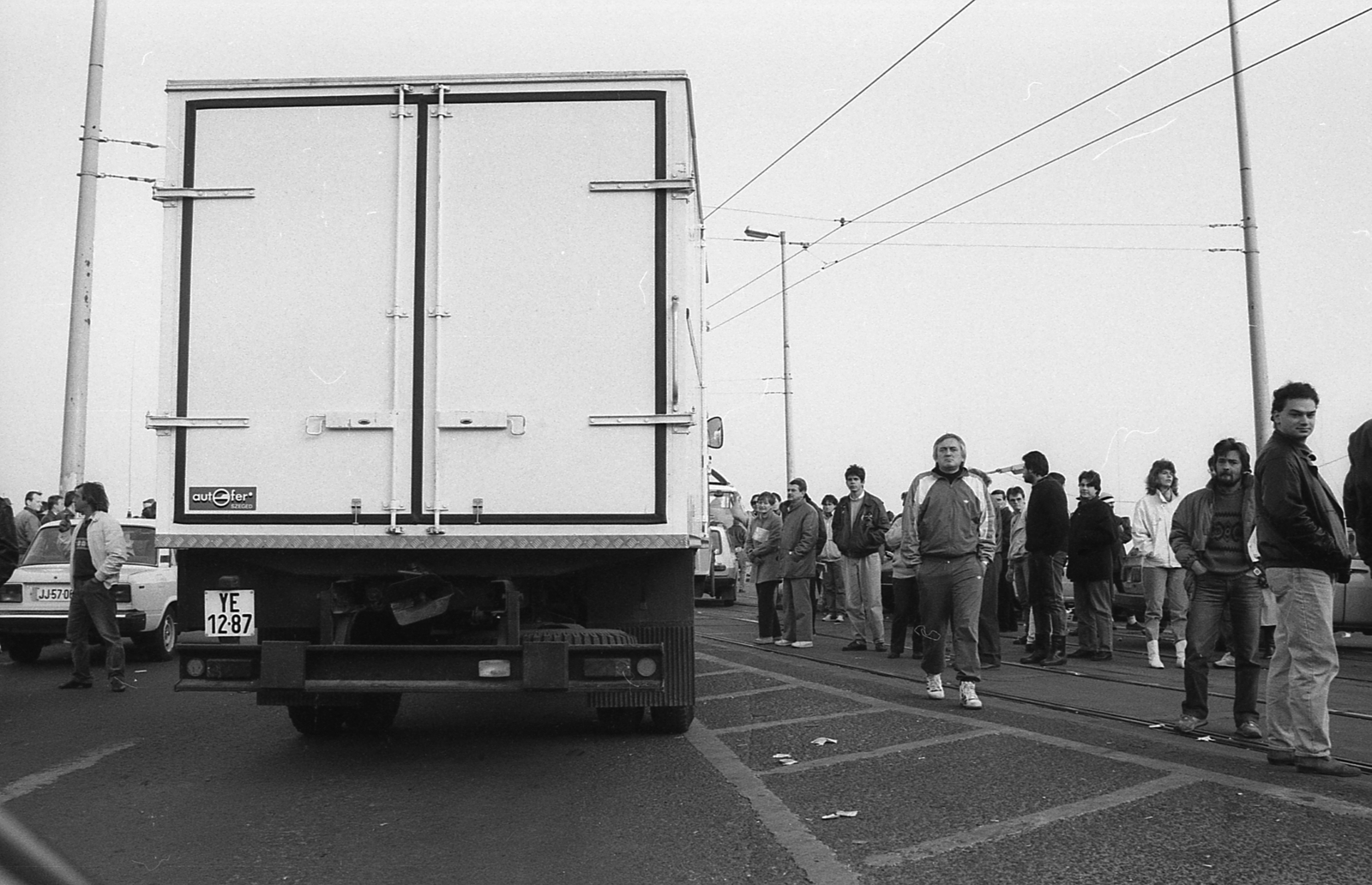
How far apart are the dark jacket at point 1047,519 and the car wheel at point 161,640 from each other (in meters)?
8.44

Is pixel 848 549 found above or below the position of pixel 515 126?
below

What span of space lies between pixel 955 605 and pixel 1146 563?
3888 millimetres

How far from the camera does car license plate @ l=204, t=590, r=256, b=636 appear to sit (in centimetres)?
600

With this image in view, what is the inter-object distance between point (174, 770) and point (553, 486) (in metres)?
2.43

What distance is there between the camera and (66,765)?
20.8 ft

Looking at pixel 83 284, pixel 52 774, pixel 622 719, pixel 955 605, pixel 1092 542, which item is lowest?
pixel 52 774

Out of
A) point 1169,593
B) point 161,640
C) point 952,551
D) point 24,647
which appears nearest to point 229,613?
point 952,551

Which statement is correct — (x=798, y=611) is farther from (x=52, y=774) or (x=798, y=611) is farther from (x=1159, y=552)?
(x=52, y=774)

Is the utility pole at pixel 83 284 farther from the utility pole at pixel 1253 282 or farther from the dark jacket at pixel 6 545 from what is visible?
the utility pole at pixel 1253 282

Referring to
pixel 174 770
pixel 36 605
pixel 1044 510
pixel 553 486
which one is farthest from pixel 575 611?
pixel 36 605

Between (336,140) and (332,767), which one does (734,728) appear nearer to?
(332,767)

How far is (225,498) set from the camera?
19.4 feet

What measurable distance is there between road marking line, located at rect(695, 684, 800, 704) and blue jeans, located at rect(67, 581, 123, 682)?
15.4 ft

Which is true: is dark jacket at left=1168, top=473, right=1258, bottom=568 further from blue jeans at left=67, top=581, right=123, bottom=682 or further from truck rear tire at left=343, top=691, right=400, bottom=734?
blue jeans at left=67, top=581, right=123, bottom=682
